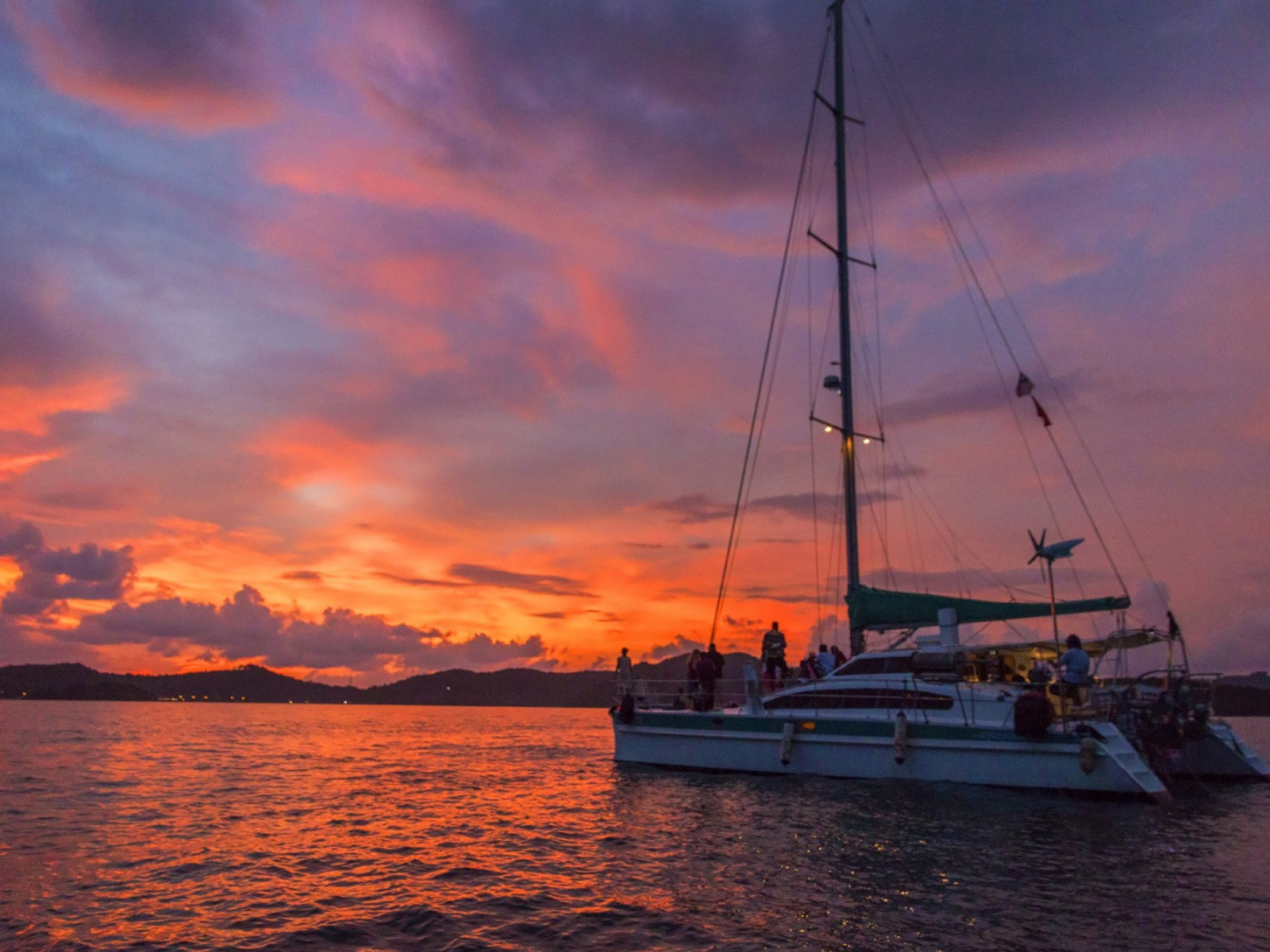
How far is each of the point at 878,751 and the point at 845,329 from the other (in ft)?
36.5

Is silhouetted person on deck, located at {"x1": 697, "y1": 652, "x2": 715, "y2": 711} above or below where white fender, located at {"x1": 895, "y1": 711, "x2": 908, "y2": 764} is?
above

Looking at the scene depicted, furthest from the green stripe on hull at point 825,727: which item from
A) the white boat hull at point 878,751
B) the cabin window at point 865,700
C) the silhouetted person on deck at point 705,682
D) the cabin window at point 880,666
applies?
the cabin window at point 880,666

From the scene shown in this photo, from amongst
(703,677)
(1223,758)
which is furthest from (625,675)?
(1223,758)

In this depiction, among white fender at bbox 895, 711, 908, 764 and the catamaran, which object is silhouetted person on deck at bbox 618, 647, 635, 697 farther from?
white fender at bbox 895, 711, 908, 764

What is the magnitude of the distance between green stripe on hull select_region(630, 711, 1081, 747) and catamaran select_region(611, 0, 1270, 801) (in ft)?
0.08

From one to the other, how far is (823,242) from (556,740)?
35267 millimetres

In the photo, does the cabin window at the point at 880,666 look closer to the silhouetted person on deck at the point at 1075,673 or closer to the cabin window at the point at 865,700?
the cabin window at the point at 865,700

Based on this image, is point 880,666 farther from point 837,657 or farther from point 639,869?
point 639,869

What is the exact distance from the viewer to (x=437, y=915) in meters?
9.38

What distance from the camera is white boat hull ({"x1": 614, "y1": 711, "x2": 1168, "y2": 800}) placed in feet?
51.4

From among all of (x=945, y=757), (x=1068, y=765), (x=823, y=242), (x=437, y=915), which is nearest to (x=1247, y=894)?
(x=1068, y=765)

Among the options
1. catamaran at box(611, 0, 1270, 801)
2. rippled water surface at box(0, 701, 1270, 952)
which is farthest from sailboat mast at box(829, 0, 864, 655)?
rippled water surface at box(0, 701, 1270, 952)

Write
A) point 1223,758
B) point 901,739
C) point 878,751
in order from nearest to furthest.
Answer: point 901,739, point 878,751, point 1223,758

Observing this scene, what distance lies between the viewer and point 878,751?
60.0 ft
